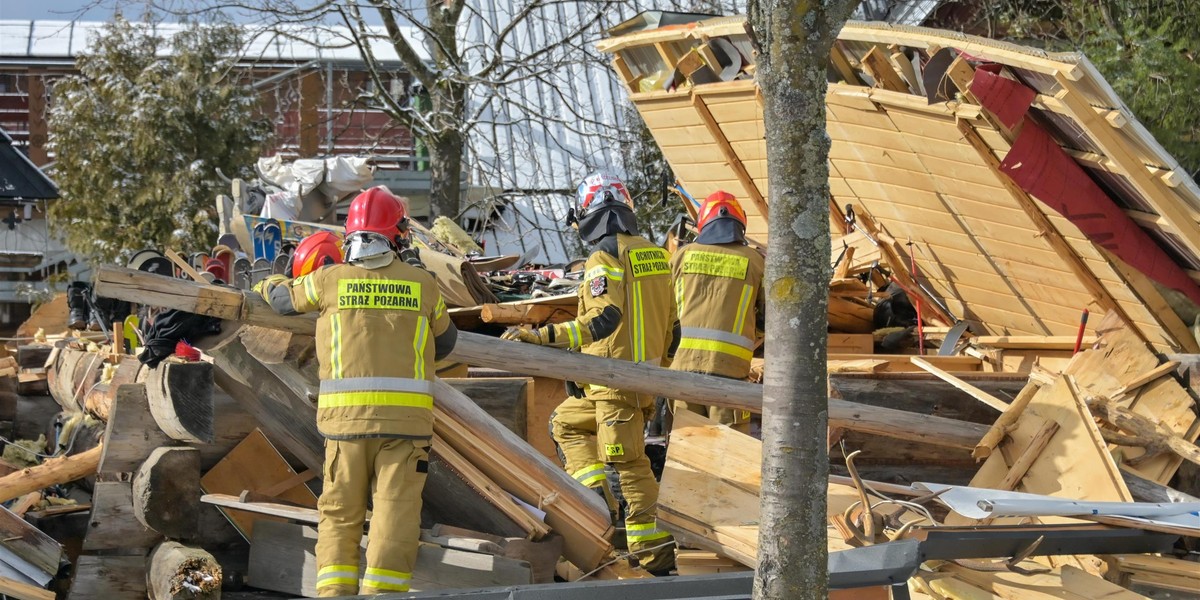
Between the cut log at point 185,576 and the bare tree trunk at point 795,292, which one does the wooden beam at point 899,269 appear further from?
the bare tree trunk at point 795,292

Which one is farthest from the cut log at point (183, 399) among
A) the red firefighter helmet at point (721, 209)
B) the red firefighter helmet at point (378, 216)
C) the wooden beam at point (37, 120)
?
the wooden beam at point (37, 120)

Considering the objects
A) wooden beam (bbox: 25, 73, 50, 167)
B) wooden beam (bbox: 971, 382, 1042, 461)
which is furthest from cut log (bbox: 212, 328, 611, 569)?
wooden beam (bbox: 25, 73, 50, 167)

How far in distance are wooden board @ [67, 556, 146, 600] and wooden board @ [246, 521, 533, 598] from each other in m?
0.50

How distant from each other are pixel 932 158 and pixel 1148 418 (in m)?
2.12

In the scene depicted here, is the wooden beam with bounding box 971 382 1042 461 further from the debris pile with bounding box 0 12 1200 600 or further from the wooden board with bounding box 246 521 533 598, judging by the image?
the wooden board with bounding box 246 521 533 598

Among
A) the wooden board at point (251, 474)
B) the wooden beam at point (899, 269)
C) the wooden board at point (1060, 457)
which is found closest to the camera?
the wooden board at point (1060, 457)

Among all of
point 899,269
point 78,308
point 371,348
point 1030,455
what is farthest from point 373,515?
point 78,308

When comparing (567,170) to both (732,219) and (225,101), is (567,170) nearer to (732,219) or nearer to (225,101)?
(225,101)

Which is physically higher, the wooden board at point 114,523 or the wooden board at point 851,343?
the wooden board at point 851,343

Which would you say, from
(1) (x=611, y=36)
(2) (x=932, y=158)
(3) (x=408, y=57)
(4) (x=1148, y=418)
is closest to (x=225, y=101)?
(3) (x=408, y=57)

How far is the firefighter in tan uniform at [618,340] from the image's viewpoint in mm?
6113

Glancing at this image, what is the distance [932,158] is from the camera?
24.5 feet

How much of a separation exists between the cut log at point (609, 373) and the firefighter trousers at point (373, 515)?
705mm

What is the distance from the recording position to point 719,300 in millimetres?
6453
